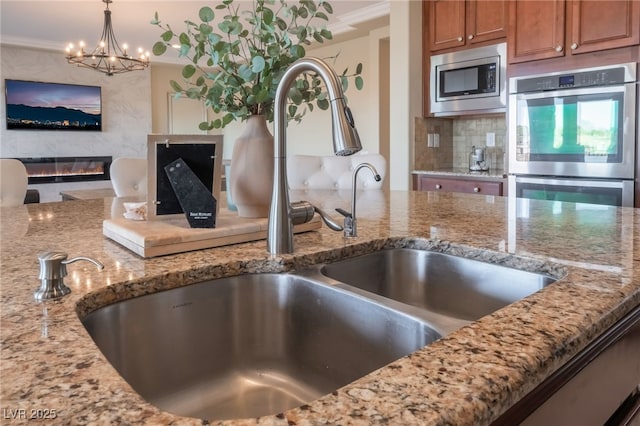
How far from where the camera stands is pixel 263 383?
881mm

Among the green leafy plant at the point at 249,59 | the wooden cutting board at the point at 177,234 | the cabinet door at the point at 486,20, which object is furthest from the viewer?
the cabinet door at the point at 486,20

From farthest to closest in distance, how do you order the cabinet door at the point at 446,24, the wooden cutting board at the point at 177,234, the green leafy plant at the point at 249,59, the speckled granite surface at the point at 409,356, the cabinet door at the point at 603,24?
the cabinet door at the point at 446,24, the cabinet door at the point at 603,24, the green leafy plant at the point at 249,59, the wooden cutting board at the point at 177,234, the speckled granite surface at the point at 409,356

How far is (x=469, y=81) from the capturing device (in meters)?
3.75

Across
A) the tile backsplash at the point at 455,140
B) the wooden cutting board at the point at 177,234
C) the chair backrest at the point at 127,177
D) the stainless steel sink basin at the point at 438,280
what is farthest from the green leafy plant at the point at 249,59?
the tile backsplash at the point at 455,140

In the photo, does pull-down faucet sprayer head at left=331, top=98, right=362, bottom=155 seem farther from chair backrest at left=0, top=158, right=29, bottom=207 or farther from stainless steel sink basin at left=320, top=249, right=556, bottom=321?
chair backrest at left=0, top=158, right=29, bottom=207

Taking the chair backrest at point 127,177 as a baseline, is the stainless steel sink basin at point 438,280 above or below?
below

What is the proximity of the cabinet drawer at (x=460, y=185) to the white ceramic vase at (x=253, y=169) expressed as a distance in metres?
2.75

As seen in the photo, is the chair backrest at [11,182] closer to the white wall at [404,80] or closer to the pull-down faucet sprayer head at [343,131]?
the pull-down faucet sprayer head at [343,131]

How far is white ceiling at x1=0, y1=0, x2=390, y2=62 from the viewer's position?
4.81 meters

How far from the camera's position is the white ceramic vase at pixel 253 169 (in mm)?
1171

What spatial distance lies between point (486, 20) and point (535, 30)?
0.41 m

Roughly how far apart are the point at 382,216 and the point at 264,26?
0.65 m

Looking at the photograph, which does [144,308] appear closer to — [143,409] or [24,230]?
[143,409]

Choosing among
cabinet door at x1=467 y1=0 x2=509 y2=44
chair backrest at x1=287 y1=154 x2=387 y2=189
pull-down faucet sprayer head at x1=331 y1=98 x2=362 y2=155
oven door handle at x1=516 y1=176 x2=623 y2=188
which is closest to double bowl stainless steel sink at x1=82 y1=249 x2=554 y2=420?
pull-down faucet sprayer head at x1=331 y1=98 x2=362 y2=155
